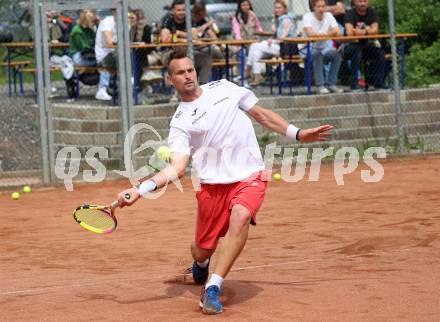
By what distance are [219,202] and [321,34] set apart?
385 inches

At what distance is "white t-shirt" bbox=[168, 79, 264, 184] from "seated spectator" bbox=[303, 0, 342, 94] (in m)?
9.53

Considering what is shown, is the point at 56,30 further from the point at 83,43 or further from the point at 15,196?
the point at 15,196

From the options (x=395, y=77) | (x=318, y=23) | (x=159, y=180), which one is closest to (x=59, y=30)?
(x=318, y=23)

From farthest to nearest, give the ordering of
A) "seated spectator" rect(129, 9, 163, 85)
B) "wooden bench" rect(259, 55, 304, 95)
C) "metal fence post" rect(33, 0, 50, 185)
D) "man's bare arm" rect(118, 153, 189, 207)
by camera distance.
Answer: "wooden bench" rect(259, 55, 304, 95) < "seated spectator" rect(129, 9, 163, 85) < "metal fence post" rect(33, 0, 50, 185) < "man's bare arm" rect(118, 153, 189, 207)

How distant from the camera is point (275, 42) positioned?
1770 centimetres

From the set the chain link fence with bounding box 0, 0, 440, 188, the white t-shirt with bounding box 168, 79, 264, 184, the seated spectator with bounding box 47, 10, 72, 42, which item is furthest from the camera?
the seated spectator with bounding box 47, 10, 72, 42

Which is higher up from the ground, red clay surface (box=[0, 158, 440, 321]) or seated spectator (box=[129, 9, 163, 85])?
seated spectator (box=[129, 9, 163, 85])

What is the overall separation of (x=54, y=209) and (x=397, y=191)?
443 cm

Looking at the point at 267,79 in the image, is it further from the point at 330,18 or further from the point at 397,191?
the point at 397,191

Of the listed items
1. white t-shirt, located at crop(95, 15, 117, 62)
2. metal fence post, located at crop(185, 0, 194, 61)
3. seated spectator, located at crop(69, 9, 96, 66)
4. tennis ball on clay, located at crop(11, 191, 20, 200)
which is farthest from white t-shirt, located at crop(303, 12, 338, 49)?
tennis ball on clay, located at crop(11, 191, 20, 200)

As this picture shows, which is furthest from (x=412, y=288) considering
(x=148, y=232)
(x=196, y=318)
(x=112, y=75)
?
(x=112, y=75)

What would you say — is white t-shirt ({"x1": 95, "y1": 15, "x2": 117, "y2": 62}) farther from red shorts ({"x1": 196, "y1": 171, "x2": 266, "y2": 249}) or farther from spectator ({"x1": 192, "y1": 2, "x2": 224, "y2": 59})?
red shorts ({"x1": 196, "y1": 171, "x2": 266, "y2": 249})

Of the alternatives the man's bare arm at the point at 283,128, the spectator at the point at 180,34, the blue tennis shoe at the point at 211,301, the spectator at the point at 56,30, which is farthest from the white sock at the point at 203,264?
the spectator at the point at 56,30

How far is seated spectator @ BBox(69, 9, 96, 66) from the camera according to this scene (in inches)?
690
